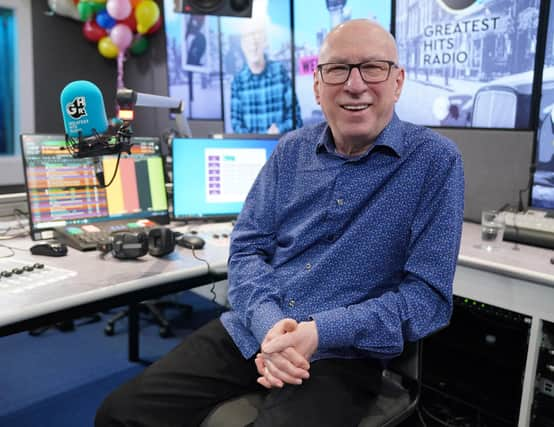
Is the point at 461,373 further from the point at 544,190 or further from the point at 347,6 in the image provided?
the point at 347,6

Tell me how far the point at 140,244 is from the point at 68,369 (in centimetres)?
119

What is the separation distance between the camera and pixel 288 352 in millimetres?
1059

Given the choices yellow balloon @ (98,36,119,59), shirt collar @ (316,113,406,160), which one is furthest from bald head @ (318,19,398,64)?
yellow balloon @ (98,36,119,59)

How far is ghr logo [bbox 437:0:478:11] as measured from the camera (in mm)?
2781

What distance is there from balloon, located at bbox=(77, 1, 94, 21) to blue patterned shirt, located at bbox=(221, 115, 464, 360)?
13.3 feet

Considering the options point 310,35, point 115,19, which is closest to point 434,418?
point 310,35

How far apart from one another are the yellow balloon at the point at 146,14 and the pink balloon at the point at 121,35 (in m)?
0.12

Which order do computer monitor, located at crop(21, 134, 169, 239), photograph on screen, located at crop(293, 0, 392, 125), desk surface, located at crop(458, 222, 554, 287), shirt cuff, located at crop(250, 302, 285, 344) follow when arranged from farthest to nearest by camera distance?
photograph on screen, located at crop(293, 0, 392, 125) → computer monitor, located at crop(21, 134, 169, 239) → desk surface, located at crop(458, 222, 554, 287) → shirt cuff, located at crop(250, 302, 285, 344)

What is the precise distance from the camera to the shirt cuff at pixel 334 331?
110cm

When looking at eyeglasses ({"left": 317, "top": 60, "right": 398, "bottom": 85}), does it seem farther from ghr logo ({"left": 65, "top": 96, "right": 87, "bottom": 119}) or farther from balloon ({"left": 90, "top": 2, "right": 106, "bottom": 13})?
balloon ({"left": 90, "top": 2, "right": 106, "bottom": 13})

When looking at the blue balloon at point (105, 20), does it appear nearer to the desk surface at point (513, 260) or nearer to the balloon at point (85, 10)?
the balloon at point (85, 10)

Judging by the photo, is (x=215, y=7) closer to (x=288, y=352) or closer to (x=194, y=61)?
(x=194, y=61)

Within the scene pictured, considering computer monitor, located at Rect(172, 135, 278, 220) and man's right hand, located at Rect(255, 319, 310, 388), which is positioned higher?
computer monitor, located at Rect(172, 135, 278, 220)

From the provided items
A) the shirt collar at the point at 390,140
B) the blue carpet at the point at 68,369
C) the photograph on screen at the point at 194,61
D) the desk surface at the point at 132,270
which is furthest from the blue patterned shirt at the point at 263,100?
the shirt collar at the point at 390,140
